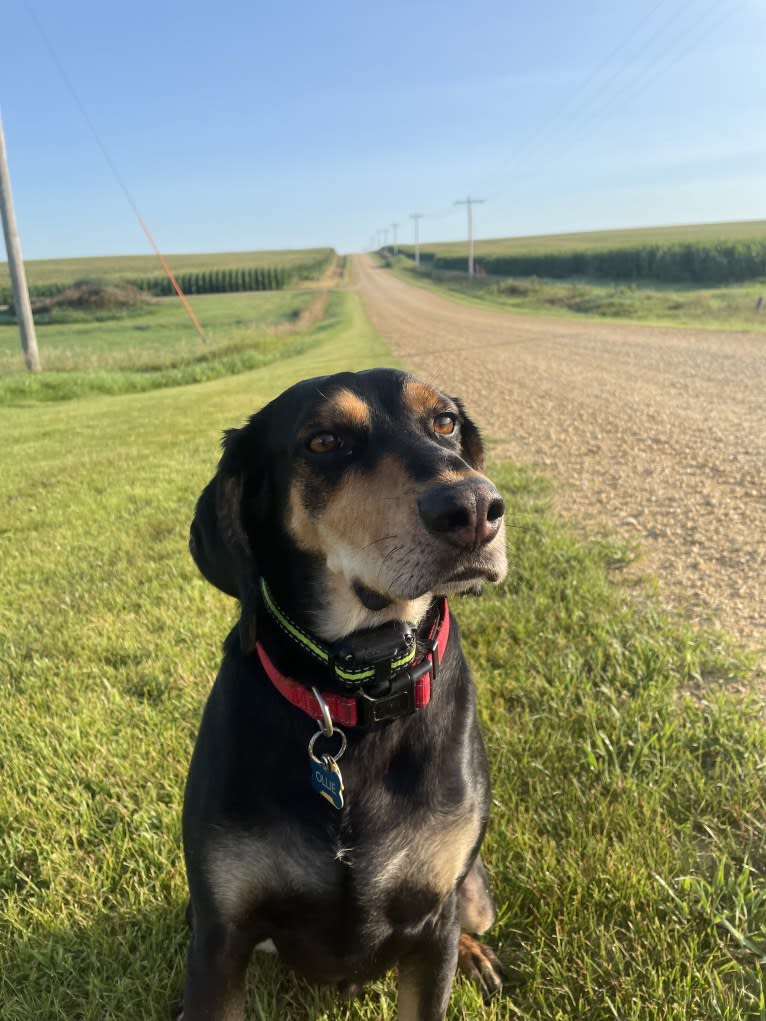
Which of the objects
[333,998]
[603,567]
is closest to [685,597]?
[603,567]

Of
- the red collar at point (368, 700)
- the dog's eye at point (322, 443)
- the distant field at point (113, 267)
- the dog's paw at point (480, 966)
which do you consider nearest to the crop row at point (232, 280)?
the distant field at point (113, 267)

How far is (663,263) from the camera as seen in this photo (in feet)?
168

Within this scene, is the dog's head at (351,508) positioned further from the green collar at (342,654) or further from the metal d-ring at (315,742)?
the metal d-ring at (315,742)

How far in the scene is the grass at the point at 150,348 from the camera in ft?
58.4

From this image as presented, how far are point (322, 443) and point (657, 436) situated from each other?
728cm

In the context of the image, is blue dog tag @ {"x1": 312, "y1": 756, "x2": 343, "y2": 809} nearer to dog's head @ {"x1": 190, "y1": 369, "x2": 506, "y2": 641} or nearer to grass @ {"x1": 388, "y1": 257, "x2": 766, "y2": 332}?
dog's head @ {"x1": 190, "y1": 369, "x2": 506, "y2": 641}

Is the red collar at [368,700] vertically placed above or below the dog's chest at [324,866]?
above

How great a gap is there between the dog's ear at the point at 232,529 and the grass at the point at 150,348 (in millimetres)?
16467

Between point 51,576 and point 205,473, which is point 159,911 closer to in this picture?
point 51,576

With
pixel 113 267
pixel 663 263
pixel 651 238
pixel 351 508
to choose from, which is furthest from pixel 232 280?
pixel 351 508

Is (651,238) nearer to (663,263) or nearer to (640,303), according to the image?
(663,263)

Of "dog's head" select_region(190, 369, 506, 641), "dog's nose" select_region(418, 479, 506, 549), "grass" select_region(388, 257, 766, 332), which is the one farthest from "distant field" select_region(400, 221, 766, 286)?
"dog's nose" select_region(418, 479, 506, 549)

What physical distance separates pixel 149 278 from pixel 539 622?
77827 mm

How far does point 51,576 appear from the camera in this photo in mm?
5117
